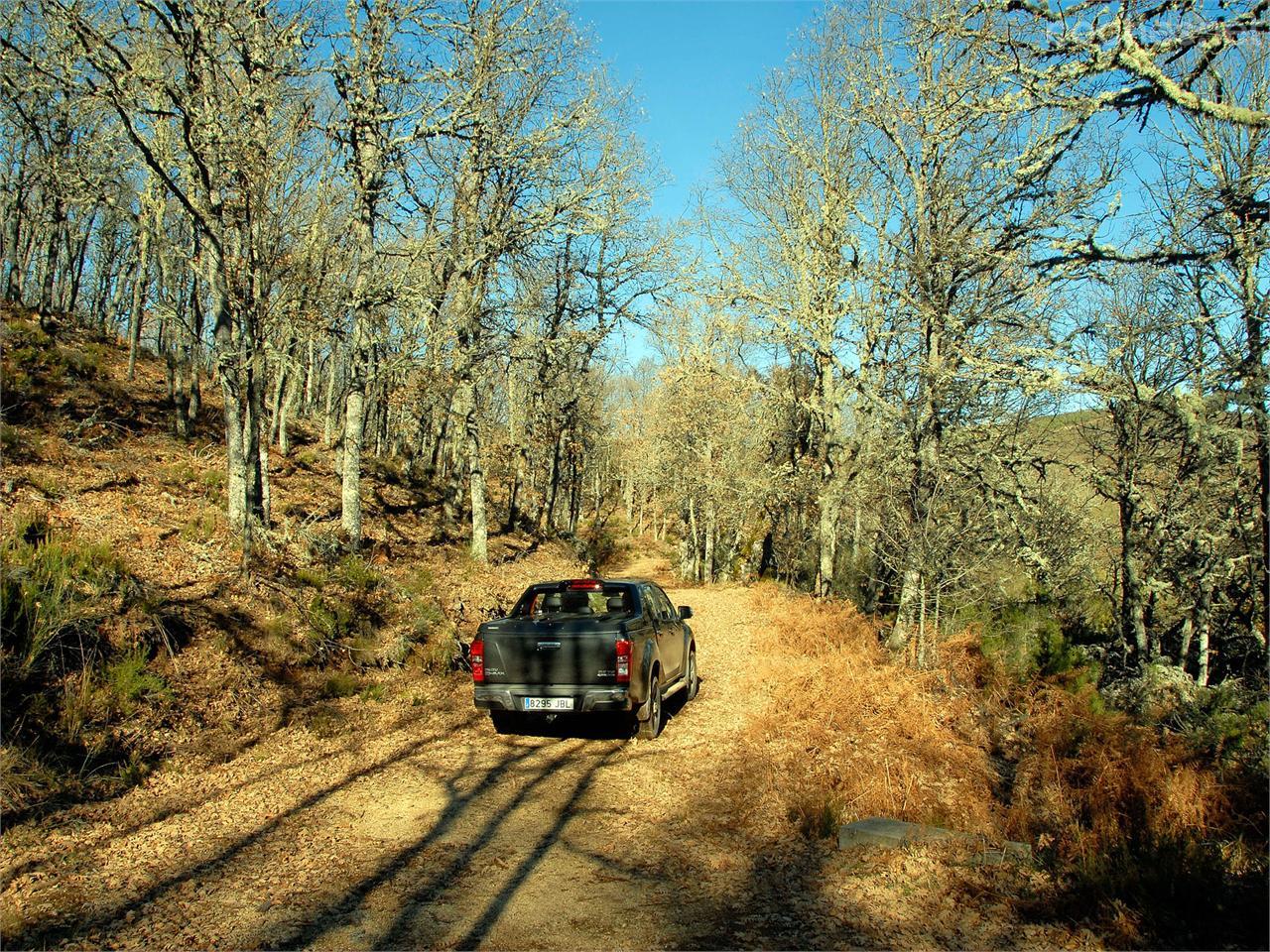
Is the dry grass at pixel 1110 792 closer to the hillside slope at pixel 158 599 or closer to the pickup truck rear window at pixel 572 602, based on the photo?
the pickup truck rear window at pixel 572 602

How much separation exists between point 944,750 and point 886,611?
1240 centimetres

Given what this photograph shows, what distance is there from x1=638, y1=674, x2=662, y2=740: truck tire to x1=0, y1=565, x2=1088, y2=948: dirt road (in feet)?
2.58

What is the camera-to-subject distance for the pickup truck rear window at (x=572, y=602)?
9594mm

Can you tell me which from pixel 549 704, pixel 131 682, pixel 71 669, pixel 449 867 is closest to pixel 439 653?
pixel 549 704

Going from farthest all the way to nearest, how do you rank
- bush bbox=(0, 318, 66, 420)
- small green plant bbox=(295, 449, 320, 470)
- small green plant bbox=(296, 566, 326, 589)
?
small green plant bbox=(295, 449, 320, 470) < bush bbox=(0, 318, 66, 420) < small green plant bbox=(296, 566, 326, 589)

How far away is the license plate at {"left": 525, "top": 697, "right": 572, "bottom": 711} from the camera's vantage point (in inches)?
330

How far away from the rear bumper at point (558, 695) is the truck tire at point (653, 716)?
71 centimetres

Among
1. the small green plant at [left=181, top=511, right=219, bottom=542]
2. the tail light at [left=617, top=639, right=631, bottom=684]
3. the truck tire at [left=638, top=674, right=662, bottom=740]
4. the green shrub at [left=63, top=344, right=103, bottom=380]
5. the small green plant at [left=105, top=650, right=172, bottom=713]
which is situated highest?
the green shrub at [left=63, top=344, right=103, bottom=380]

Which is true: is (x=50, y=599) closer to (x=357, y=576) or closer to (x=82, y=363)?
(x=357, y=576)

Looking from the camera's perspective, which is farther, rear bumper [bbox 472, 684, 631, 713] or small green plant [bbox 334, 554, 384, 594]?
small green plant [bbox 334, 554, 384, 594]

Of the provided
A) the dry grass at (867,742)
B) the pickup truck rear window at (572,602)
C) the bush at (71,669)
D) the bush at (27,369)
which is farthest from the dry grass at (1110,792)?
the bush at (27,369)

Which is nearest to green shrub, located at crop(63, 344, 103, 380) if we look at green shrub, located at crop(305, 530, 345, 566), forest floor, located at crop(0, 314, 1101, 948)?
forest floor, located at crop(0, 314, 1101, 948)

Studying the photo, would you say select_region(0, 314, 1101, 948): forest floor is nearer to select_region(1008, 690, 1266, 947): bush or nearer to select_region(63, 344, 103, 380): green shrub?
select_region(1008, 690, 1266, 947): bush

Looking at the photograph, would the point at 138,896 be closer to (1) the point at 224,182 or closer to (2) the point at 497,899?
(2) the point at 497,899
